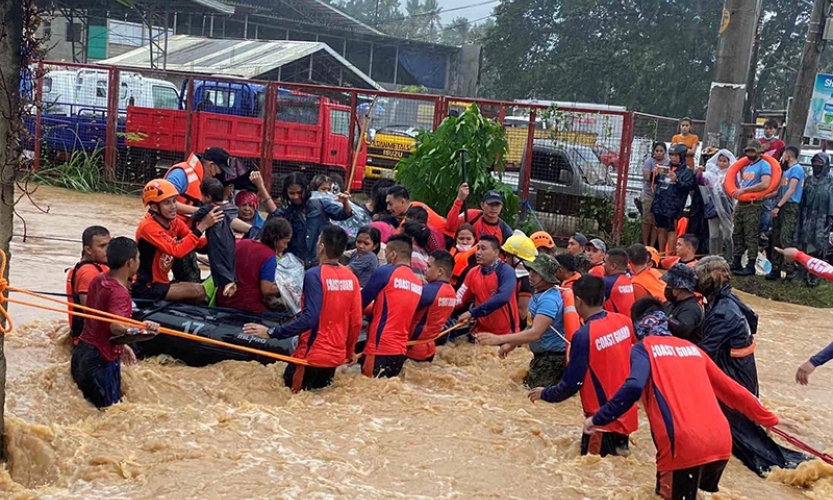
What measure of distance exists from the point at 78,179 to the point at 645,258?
13.7 m

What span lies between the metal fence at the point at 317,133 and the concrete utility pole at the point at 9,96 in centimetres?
1055

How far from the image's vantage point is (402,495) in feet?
19.1

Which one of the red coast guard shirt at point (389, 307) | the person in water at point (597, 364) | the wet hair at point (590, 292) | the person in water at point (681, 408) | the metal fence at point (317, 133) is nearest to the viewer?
the person in water at point (681, 408)

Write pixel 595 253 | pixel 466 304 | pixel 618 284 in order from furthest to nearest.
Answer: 1. pixel 595 253
2. pixel 466 304
3. pixel 618 284

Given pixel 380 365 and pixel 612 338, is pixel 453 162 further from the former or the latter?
pixel 612 338

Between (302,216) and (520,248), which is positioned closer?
(520,248)

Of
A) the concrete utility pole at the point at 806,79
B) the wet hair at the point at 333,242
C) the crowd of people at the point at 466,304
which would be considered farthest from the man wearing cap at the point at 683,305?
the concrete utility pole at the point at 806,79

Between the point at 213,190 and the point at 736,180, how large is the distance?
8.58 m

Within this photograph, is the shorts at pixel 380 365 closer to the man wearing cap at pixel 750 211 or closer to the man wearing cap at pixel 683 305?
the man wearing cap at pixel 683 305

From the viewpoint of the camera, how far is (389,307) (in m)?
7.94

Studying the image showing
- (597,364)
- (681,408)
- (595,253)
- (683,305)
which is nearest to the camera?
(681,408)

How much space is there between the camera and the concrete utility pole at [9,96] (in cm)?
503

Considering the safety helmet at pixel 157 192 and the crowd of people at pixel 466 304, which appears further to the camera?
the safety helmet at pixel 157 192

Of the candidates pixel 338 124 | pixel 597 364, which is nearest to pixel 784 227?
pixel 338 124
